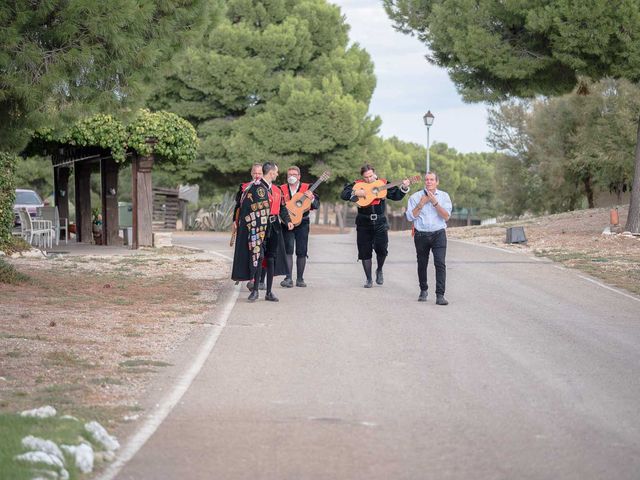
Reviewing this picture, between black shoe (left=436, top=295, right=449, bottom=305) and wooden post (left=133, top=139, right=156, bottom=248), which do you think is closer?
black shoe (left=436, top=295, right=449, bottom=305)

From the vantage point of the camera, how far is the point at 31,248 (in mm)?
Result: 23250

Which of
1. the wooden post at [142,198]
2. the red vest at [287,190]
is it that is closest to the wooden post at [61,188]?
the wooden post at [142,198]

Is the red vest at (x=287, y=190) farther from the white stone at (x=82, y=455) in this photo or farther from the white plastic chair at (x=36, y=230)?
the white stone at (x=82, y=455)

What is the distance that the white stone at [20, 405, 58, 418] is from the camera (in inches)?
277

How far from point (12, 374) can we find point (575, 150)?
39902 millimetres

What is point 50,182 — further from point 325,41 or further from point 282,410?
point 282,410

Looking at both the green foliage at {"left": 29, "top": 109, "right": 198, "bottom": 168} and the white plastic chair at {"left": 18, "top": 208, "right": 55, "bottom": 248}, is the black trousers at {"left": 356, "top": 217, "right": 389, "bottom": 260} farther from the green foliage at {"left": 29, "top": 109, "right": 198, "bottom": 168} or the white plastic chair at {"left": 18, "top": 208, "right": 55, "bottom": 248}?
the white plastic chair at {"left": 18, "top": 208, "right": 55, "bottom": 248}

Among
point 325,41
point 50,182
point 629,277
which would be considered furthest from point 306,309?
point 50,182

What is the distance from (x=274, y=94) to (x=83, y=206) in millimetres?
20173

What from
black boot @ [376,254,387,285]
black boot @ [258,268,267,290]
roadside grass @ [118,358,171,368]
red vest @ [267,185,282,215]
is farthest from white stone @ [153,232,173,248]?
roadside grass @ [118,358,171,368]

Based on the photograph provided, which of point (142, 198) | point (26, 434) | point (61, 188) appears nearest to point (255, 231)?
point (26, 434)

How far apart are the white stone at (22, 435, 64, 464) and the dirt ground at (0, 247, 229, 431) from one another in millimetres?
1078

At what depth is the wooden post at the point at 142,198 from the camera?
85.2 ft

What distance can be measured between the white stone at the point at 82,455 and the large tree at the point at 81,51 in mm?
6795
